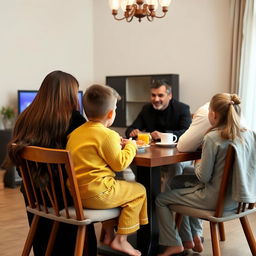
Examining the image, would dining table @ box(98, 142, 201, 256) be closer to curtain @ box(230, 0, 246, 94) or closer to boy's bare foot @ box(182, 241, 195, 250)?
boy's bare foot @ box(182, 241, 195, 250)

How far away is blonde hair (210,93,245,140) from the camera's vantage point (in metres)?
2.38

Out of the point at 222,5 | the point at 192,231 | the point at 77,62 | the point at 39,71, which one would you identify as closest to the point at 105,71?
the point at 77,62

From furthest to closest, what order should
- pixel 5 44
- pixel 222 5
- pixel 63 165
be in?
pixel 5 44
pixel 222 5
pixel 63 165

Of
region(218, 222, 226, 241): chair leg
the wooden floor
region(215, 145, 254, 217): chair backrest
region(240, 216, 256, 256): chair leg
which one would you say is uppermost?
region(215, 145, 254, 217): chair backrest

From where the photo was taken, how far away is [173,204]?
2.58m

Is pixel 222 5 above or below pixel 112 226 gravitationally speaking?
above

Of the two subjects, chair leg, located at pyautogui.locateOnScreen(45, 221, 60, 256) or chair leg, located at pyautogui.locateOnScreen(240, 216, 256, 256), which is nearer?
chair leg, located at pyautogui.locateOnScreen(45, 221, 60, 256)

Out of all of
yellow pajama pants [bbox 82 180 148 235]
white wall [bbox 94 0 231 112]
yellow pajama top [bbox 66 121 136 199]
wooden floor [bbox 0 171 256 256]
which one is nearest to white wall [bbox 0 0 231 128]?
white wall [bbox 94 0 231 112]

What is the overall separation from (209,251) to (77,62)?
→ 436cm

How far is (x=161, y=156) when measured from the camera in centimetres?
236

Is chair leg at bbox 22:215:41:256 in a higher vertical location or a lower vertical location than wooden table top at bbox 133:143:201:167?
lower

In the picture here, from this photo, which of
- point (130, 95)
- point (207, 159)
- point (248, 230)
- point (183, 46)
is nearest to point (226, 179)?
point (207, 159)

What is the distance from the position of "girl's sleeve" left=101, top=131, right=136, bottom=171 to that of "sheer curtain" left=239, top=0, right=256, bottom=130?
2.92 m

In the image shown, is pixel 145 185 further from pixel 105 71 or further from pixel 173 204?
pixel 105 71
